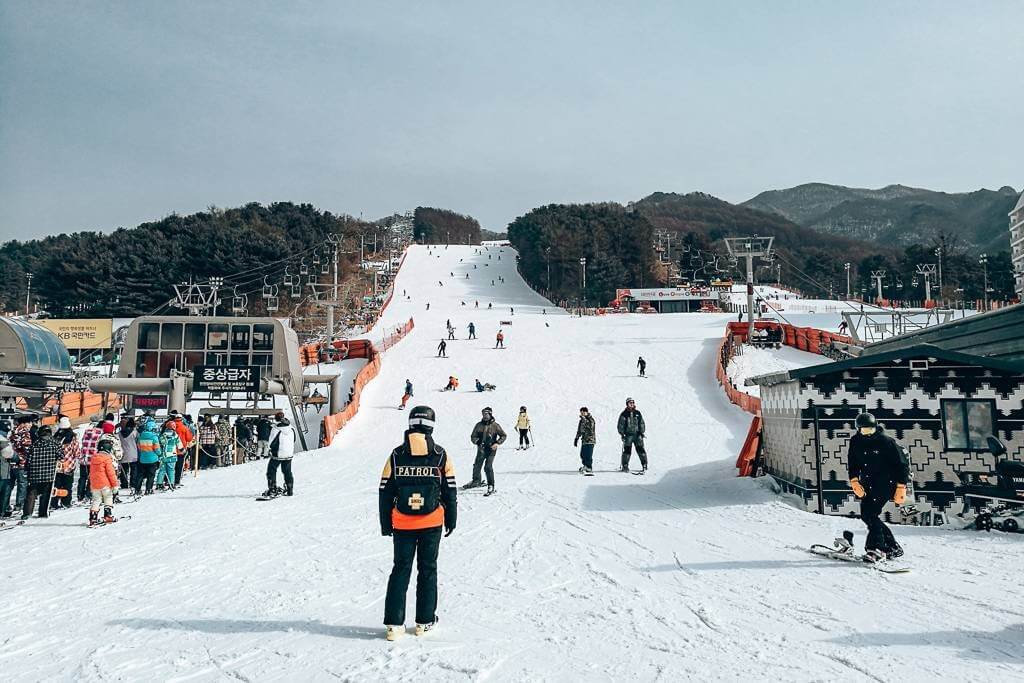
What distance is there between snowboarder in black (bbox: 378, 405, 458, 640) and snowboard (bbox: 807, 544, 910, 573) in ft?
13.9

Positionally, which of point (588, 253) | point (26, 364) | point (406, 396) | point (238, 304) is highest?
point (588, 253)

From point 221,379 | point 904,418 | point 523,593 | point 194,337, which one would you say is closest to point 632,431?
point 904,418

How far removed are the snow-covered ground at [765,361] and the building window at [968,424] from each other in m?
20.1

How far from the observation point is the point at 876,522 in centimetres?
665

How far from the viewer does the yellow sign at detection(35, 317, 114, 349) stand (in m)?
55.1

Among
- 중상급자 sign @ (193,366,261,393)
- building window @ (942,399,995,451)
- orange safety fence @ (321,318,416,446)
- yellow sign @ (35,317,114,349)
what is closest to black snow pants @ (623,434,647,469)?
building window @ (942,399,995,451)

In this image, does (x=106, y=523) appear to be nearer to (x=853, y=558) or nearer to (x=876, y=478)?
(x=853, y=558)

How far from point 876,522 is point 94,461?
949 cm

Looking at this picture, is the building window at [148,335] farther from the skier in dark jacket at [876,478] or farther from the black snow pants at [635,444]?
the skier in dark jacket at [876,478]

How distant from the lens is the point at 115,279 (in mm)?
82750

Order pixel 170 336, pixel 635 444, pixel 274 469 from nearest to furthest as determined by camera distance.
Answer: pixel 274 469
pixel 635 444
pixel 170 336

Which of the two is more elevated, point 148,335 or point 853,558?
point 148,335

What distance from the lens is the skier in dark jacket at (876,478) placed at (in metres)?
6.47

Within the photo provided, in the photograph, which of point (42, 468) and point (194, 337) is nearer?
point (42, 468)
